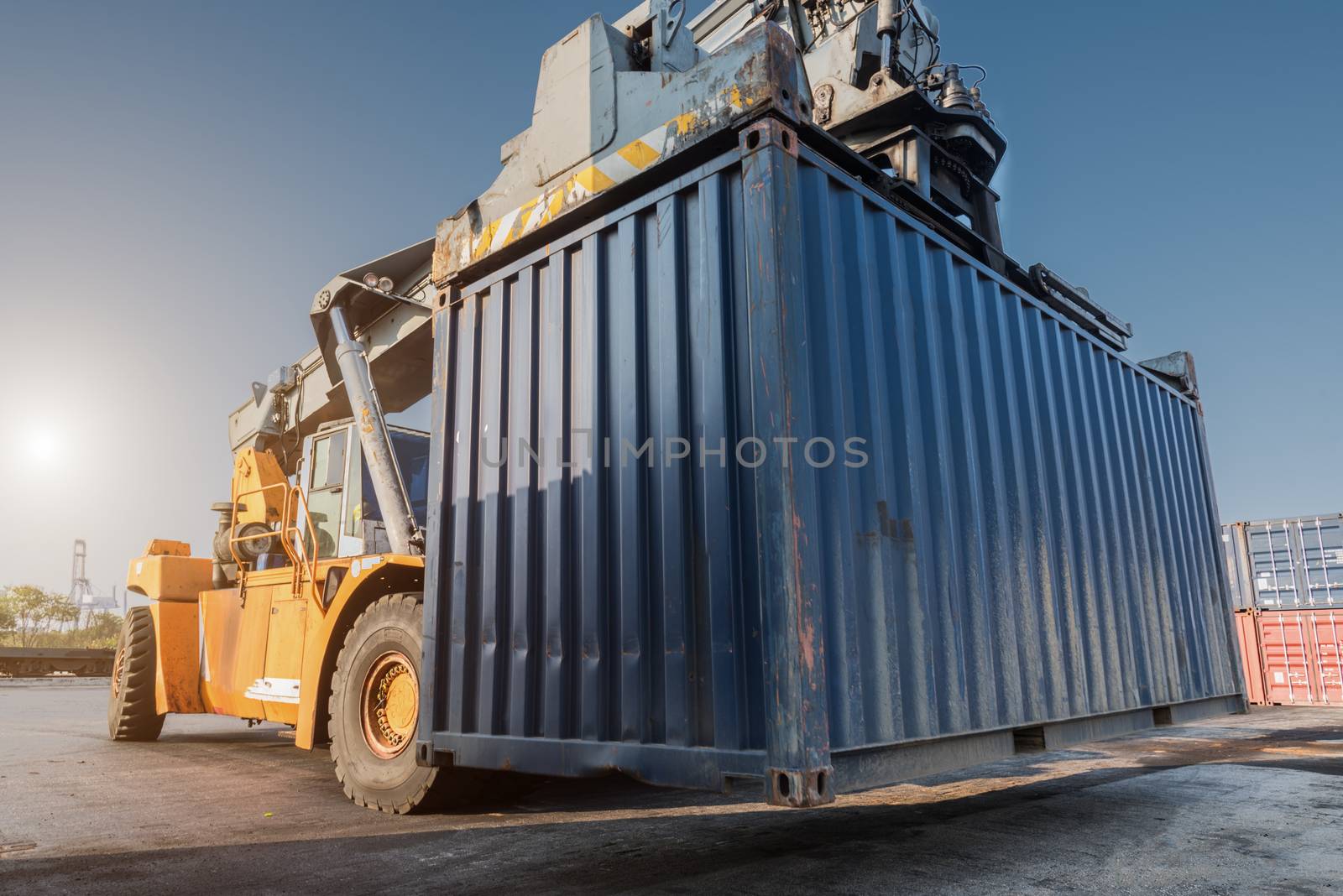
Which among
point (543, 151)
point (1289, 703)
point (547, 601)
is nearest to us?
point (547, 601)

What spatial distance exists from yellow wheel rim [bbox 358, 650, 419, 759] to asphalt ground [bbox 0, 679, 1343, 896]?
0.42 metres

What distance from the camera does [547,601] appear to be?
3973 mm

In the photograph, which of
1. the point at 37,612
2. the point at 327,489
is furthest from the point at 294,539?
the point at 37,612

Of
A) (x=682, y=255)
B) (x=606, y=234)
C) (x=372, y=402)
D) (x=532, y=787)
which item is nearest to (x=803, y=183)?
(x=682, y=255)

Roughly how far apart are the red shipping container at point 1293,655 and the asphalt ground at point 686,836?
7.99m

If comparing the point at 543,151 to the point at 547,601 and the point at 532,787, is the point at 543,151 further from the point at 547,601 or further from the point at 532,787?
the point at 532,787

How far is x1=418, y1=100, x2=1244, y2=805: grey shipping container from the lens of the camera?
3119 millimetres

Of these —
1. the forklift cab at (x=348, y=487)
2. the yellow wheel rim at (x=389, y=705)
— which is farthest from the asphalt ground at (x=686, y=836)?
the forklift cab at (x=348, y=487)

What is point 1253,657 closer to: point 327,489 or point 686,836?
point 686,836

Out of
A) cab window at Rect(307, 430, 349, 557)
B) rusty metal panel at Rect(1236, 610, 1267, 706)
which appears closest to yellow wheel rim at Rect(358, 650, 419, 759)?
cab window at Rect(307, 430, 349, 557)

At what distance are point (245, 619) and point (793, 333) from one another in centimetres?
613

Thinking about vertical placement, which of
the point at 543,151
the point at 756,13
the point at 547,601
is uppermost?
the point at 756,13

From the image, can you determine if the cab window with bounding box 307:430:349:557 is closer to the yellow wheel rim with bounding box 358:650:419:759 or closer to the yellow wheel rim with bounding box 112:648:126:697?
the yellow wheel rim with bounding box 358:650:419:759

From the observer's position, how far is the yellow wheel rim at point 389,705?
515cm
